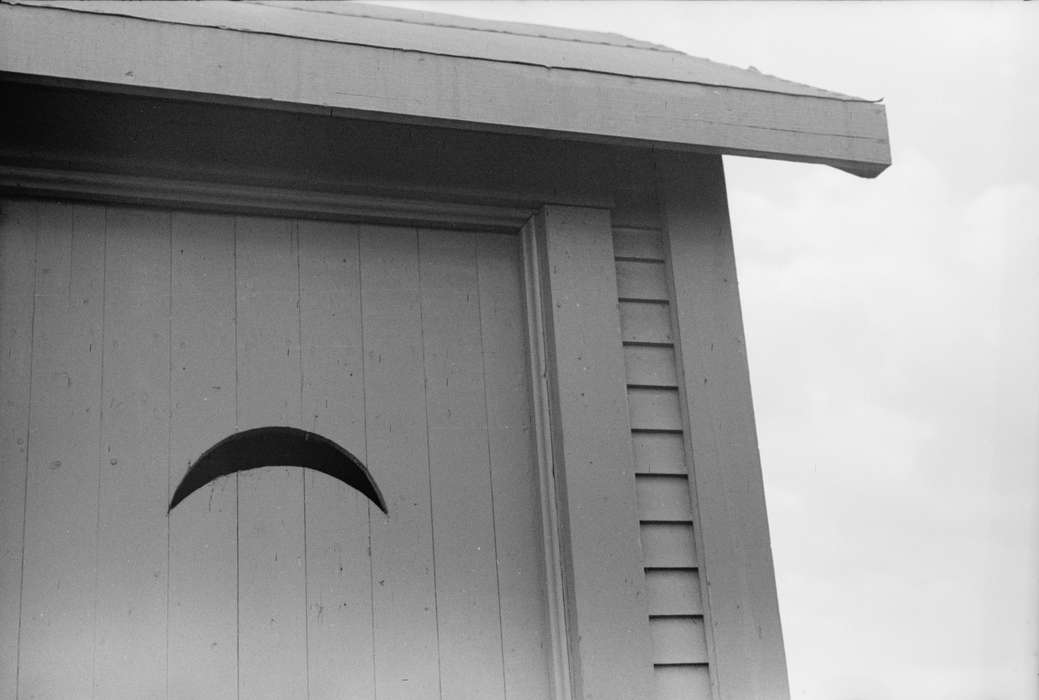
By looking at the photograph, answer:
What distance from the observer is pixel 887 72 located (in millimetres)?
7449

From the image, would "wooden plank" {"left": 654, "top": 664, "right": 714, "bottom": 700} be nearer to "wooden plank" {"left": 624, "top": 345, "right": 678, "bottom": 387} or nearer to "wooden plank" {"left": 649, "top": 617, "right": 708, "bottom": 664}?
"wooden plank" {"left": 649, "top": 617, "right": 708, "bottom": 664}

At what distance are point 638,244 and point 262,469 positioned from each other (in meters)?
1.08

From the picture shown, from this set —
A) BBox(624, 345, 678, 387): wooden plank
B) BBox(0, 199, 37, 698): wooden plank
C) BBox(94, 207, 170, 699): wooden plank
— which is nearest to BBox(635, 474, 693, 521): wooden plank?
BBox(624, 345, 678, 387): wooden plank

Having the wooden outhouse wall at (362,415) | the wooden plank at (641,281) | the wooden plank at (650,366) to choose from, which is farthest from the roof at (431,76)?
the wooden plank at (650,366)

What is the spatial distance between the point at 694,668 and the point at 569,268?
3.15 feet

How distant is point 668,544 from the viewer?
2.69 m

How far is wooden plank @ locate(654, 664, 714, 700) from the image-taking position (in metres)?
2.58

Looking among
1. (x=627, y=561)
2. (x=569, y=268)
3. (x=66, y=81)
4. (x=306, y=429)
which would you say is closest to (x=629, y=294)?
(x=569, y=268)

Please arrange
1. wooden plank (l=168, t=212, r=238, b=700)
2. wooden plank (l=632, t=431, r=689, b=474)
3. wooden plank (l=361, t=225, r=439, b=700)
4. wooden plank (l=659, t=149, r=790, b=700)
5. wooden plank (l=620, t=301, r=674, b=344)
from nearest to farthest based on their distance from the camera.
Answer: wooden plank (l=168, t=212, r=238, b=700), wooden plank (l=361, t=225, r=439, b=700), wooden plank (l=659, t=149, r=790, b=700), wooden plank (l=632, t=431, r=689, b=474), wooden plank (l=620, t=301, r=674, b=344)

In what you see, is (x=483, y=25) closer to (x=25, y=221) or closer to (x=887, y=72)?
(x=25, y=221)

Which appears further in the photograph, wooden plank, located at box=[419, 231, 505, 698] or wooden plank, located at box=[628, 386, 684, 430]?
wooden plank, located at box=[628, 386, 684, 430]

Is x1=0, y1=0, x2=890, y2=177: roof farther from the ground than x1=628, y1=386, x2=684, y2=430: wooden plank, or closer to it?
farther from the ground

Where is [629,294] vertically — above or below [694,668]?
above

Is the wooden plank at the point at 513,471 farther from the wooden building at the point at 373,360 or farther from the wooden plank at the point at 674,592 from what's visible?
the wooden plank at the point at 674,592
